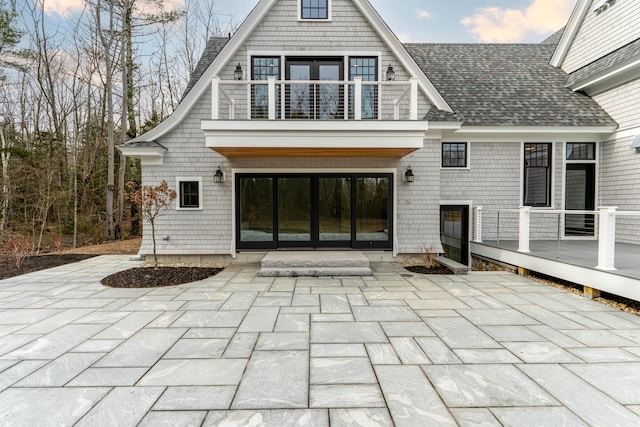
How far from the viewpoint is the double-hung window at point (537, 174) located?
8.63 m

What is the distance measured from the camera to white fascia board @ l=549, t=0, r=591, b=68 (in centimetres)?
916

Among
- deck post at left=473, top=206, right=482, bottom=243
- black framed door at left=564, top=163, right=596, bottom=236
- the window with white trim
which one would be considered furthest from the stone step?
black framed door at left=564, top=163, right=596, bottom=236

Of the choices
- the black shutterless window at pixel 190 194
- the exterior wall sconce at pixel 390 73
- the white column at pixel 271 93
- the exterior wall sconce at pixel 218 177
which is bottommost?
the black shutterless window at pixel 190 194

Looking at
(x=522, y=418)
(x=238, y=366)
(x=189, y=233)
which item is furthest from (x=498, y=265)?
(x=189, y=233)

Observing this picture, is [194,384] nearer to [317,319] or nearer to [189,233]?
[317,319]

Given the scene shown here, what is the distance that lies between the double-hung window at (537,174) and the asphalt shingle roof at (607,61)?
7.73 ft

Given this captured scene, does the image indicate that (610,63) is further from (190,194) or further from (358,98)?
(190,194)

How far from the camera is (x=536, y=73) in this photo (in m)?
9.98

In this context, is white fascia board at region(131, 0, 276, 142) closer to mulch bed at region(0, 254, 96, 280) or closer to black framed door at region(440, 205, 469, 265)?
mulch bed at region(0, 254, 96, 280)

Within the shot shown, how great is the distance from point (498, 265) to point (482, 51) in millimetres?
8272

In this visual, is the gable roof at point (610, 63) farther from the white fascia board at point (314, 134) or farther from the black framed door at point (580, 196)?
the white fascia board at point (314, 134)

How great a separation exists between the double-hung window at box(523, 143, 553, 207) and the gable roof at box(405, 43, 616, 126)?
755mm

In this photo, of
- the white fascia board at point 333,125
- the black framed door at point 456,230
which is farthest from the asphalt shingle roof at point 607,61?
the white fascia board at point 333,125

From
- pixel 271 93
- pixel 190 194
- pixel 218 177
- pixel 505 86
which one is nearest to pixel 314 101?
pixel 271 93
